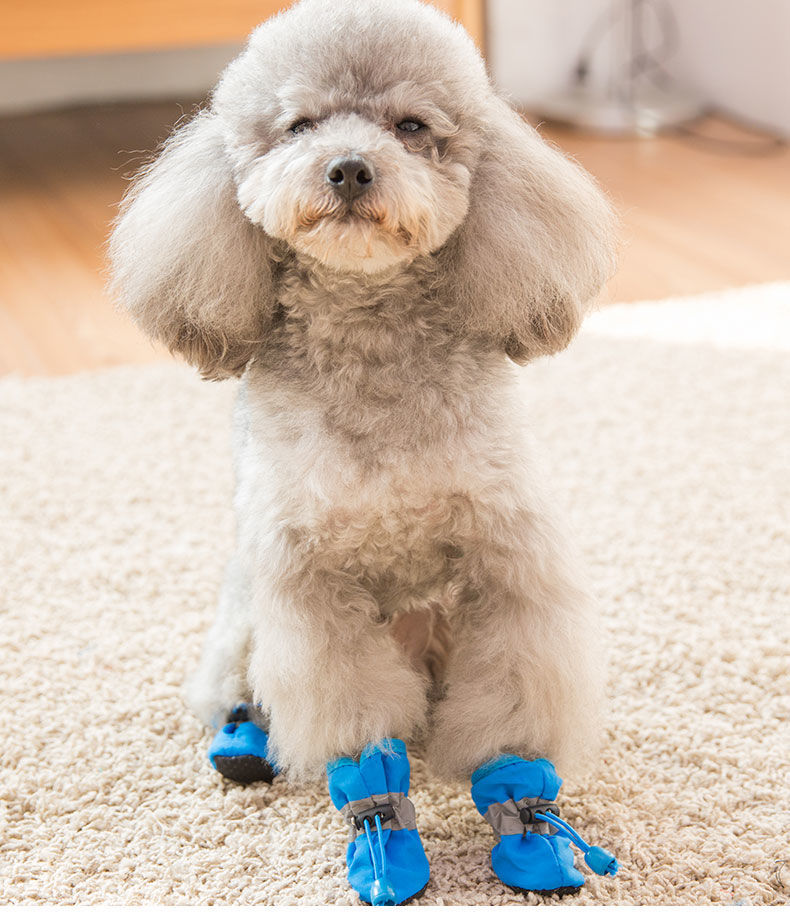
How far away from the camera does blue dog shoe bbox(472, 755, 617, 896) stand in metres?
0.98

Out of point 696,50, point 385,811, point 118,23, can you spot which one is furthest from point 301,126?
point 696,50

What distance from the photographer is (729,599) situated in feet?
4.68

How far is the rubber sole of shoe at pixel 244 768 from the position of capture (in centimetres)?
114

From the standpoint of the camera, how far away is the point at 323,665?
1.03 meters

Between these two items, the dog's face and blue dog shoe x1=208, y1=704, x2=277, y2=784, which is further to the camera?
blue dog shoe x1=208, y1=704, x2=277, y2=784

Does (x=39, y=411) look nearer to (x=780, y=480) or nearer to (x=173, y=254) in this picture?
(x=173, y=254)

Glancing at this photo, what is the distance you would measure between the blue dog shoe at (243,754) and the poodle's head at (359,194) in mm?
377

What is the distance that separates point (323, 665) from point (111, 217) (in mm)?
2240

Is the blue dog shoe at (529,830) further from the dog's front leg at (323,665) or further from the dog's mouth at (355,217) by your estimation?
the dog's mouth at (355,217)

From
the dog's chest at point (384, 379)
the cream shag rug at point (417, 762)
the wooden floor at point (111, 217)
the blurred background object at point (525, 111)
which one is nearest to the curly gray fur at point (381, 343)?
the dog's chest at point (384, 379)

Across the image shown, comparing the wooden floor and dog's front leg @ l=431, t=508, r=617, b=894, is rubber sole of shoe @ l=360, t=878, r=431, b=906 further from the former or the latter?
the wooden floor

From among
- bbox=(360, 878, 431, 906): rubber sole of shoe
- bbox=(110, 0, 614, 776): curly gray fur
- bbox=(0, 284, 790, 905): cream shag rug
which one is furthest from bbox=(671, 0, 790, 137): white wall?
bbox=(360, 878, 431, 906): rubber sole of shoe

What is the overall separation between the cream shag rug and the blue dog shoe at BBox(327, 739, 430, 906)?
3cm

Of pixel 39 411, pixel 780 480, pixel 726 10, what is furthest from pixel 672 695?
pixel 726 10
